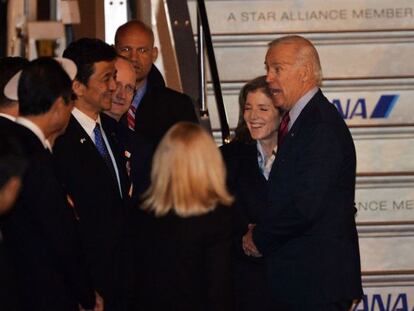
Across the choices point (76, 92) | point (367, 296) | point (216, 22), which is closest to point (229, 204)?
point (76, 92)

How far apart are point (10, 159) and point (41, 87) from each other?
3.86ft

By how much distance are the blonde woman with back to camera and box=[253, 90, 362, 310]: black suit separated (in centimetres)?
76

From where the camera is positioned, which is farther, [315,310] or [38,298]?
[315,310]

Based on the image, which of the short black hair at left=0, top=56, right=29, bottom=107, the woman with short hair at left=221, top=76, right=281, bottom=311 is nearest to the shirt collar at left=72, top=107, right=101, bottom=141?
the short black hair at left=0, top=56, right=29, bottom=107

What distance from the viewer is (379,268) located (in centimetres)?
869

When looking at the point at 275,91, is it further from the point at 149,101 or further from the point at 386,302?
the point at 386,302

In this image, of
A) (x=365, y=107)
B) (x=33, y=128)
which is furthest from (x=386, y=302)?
(x=33, y=128)

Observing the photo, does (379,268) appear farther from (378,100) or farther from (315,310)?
(315,310)

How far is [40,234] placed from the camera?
5887mm

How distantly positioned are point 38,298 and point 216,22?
3706 millimetres

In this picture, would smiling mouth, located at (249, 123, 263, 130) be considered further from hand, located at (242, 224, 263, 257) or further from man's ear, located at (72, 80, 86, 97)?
man's ear, located at (72, 80, 86, 97)

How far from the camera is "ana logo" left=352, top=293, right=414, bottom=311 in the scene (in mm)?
8594

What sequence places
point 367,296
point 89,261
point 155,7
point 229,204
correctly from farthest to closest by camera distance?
point 155,7
point 367,296
point 89,261
point 229,204

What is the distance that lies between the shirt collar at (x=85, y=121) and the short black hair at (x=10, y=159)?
67.4 inches
